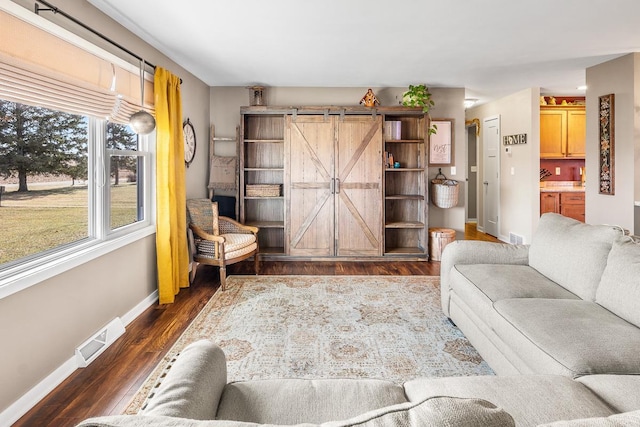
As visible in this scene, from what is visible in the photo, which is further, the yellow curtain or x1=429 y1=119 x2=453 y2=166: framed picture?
x1=429 y1=119 x2=453 y2=166: framed picture

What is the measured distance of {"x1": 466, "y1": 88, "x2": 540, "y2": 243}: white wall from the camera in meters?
6.35

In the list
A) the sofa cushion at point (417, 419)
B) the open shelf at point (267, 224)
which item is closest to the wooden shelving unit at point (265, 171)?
the open shelf at point (267, 224)

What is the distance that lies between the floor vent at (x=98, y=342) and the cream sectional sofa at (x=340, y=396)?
177cm

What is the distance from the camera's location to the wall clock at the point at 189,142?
498cm

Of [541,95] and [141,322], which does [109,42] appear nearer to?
[141,322]

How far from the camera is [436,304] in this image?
153 inches

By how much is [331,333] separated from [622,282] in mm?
1900

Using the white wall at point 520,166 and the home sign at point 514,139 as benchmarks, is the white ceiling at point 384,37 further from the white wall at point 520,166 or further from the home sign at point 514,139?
the home sign at point 514,139

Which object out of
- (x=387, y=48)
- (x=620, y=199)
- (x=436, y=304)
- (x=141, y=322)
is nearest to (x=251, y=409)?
(x=141, y=322)

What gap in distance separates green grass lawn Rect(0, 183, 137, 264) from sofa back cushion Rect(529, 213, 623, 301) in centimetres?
335

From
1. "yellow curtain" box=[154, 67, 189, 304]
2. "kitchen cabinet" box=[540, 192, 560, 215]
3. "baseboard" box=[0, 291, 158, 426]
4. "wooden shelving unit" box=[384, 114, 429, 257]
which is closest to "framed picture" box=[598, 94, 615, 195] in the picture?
"kitchen cabinet" box=[540, 192, 560, 215]

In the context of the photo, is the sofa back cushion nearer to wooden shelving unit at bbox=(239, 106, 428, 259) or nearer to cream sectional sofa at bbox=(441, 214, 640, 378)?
cream sectional sofa at bbox=(441, 214, 640, 378)

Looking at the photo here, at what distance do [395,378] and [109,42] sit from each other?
310cm

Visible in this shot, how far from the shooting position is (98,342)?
2.95 meters
